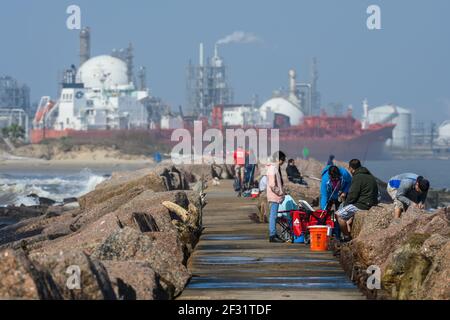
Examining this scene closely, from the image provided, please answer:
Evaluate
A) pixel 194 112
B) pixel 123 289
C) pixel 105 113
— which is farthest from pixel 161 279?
pixel 194 112

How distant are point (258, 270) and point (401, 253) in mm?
2032

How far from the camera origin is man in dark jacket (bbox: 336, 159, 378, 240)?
13.6 metres

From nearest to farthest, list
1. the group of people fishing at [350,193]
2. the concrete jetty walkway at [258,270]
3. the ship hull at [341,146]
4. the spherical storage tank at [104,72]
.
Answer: the concrete jetty walkway at [258,270]
the group of people fishing at [350,193]
the ship hull at [341,146]
the spherical storage tank at [104,72]

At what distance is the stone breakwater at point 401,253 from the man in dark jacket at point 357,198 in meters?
0.22


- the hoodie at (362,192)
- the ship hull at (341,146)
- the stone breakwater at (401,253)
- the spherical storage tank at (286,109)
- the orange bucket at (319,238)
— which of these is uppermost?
the hoodie at (362,192)

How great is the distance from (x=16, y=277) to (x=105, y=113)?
146144 mm

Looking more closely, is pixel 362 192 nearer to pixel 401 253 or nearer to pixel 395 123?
pixel 401 253

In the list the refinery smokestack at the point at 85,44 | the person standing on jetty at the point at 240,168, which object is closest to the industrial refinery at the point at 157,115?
the refinery smokestack at the point at 85,44

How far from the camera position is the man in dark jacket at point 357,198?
13.6 meters

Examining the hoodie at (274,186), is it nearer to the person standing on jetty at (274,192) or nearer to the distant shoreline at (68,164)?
the person standing on jetty at (274,192)

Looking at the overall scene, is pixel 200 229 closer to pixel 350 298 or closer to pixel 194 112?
pixel 350 298

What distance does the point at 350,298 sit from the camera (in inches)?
380

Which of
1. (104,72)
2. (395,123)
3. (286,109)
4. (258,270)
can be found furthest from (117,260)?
(395,123)

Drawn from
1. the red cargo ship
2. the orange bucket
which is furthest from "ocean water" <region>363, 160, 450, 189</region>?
the orange bucket
